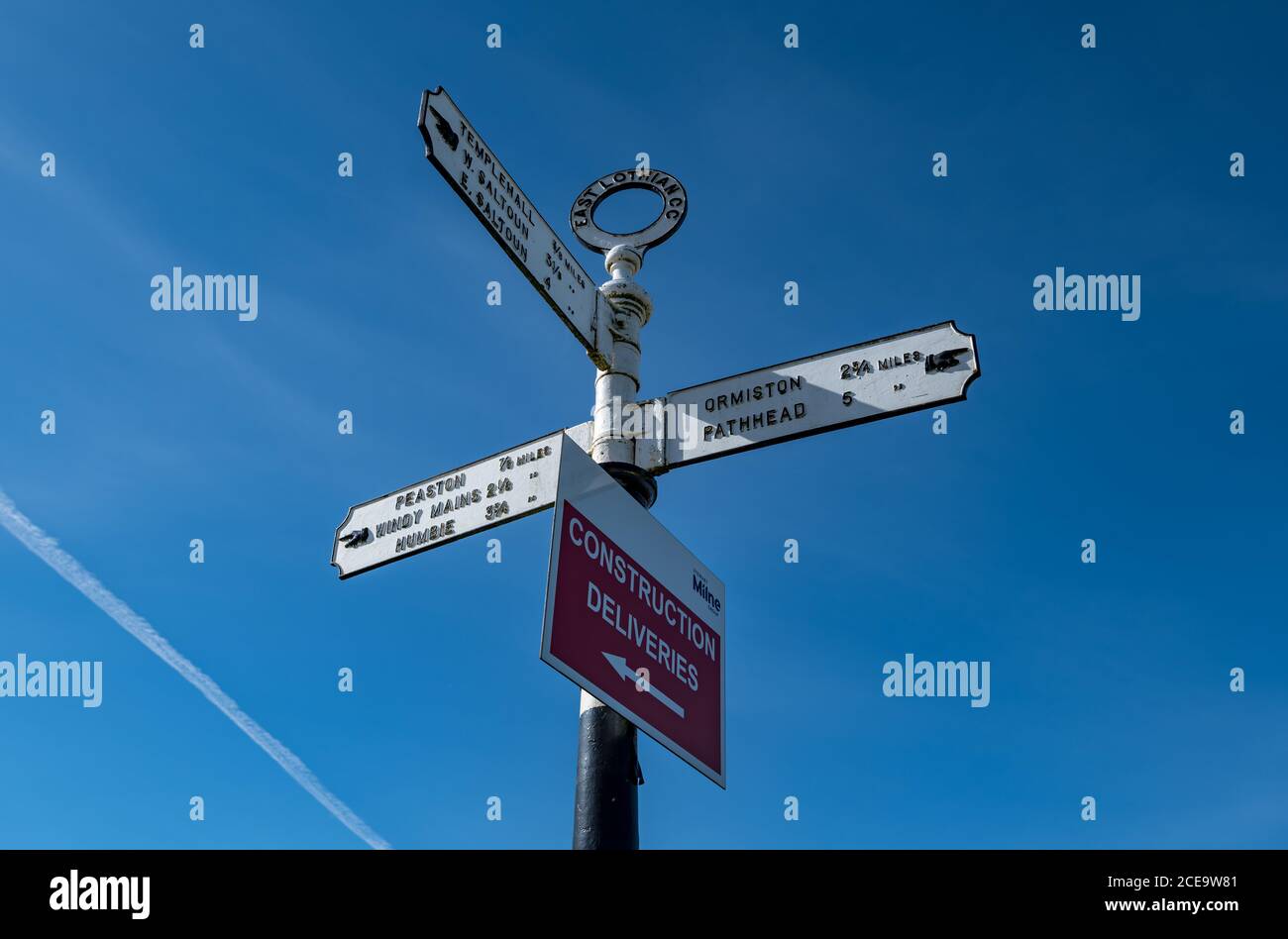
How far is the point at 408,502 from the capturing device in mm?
4941

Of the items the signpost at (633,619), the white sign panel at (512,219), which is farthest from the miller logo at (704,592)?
the white sign panel at (512,219)

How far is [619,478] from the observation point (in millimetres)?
4465

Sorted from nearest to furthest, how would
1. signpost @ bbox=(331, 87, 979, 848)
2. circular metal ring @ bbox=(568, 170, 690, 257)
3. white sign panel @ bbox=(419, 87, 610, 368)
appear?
signpost @ bbox=(331, 87, 979, 848), white sign panel @ bbox=(419, 87, 610, 368), circular metal ring @ bbox=(568, 170, 690, 257)

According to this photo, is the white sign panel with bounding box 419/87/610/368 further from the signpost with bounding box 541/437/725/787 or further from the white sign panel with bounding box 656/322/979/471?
the signpost with bounding box 541/437/725/787

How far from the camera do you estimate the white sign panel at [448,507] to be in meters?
4.52

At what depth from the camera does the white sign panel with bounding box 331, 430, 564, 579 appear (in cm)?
452

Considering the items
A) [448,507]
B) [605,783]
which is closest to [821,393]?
[448,507]

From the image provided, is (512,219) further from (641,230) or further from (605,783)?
(605,783)

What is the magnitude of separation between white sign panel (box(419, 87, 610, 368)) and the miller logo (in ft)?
3.88

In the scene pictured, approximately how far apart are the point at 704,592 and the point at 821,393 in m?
0.97

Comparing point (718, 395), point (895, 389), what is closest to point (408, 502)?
point (718, 395)

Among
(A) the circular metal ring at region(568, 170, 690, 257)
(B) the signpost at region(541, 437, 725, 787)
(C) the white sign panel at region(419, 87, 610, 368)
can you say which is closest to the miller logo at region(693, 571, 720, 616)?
(B) the signpost at region(541, 437, 725, 787)
